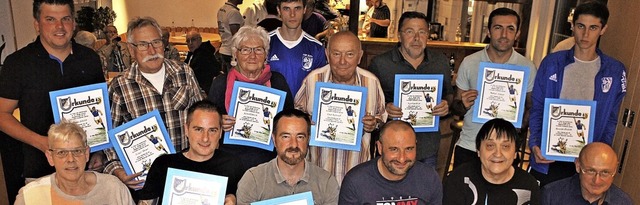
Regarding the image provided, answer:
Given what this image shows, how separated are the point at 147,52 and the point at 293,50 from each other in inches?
42.7

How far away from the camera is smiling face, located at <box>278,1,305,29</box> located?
12.9ft

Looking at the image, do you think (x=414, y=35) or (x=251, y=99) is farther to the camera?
(x=414, y=35)

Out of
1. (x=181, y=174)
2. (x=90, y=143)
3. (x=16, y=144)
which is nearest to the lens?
(x=181, y=174)

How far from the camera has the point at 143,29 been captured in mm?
3289

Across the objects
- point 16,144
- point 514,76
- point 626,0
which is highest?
point 626,0

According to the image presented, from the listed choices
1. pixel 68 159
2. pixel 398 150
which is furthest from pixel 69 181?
pixel 398 150

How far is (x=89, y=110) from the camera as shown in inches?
127

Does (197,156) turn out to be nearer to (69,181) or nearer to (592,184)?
(69,181)

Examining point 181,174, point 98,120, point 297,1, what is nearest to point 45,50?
point 98,120

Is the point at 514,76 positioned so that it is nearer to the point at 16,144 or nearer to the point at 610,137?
the point at 610,137

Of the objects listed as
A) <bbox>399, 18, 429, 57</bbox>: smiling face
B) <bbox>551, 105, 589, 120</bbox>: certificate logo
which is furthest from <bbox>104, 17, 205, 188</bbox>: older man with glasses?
<bbox>551, 105, 589, 120</bbox>: certificate logo

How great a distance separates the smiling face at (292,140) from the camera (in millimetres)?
2912

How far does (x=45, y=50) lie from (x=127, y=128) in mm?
696

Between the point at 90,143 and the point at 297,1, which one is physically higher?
the point at 297,1
